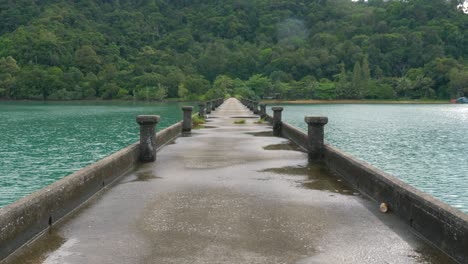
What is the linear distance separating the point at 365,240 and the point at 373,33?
204m

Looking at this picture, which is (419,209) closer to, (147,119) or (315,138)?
(315,138)

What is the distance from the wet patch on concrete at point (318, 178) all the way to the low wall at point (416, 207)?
0.82 feet

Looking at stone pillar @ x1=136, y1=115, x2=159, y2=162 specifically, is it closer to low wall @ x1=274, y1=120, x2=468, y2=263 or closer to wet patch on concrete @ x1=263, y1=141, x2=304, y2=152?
wet patch on concrete @ x1=263, y1=141, x2=304, y2=152

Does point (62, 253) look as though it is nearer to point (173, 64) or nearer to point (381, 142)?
point (381, 142)

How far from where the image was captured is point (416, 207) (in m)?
6.10

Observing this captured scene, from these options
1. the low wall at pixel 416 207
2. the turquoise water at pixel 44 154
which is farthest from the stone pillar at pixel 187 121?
the low wall at pixel 416 207

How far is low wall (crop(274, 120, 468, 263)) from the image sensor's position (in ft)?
16.5

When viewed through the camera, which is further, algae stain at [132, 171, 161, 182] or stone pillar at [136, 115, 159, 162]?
stone pillar at [136, 115, 159, 162]

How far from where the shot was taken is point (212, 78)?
616 ft

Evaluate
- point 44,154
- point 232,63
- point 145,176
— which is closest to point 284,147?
point 145,176

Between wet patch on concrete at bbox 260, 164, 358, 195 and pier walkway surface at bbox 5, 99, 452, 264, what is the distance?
0.02 m

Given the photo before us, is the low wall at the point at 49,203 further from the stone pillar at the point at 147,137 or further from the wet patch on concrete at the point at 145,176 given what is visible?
the stone pillar at the point at 147,137

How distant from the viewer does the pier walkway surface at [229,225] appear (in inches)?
204

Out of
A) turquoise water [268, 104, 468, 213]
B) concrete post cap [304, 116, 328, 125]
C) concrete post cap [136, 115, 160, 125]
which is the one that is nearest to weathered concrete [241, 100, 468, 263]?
concrete post cap [304, 116, 328, 125]
